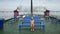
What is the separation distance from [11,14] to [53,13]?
376 centimetres

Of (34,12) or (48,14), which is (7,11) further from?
(48,14)

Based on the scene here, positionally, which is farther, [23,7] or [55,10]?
[23,7]

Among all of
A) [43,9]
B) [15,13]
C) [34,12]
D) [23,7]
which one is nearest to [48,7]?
[43,9]

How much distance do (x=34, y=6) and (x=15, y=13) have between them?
2.16m

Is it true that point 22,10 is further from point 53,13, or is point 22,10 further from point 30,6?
point 53,13

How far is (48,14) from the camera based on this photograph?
45.0ft

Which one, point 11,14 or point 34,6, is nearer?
point 11,14

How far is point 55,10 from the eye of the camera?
1290 centimetres

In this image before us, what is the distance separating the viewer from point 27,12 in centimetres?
1340

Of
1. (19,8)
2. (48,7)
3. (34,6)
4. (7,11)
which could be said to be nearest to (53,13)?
(48,7)

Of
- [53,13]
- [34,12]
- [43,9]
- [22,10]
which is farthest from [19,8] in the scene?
[53,13]

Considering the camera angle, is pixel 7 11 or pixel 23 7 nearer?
pixel 7 11

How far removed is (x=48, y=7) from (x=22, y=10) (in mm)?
2550

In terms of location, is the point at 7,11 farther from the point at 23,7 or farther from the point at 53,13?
the point at 53,13
